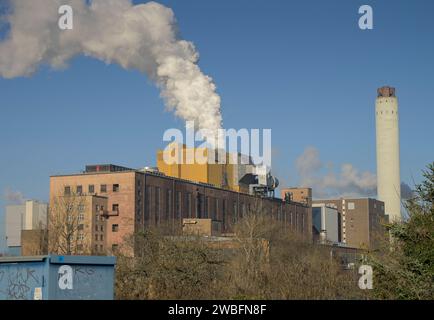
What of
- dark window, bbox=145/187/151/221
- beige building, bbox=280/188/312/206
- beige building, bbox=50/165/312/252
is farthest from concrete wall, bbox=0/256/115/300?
beige building, bbox=280/188/312/206

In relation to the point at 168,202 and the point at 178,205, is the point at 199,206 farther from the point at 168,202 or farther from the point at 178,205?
the point at 168,202

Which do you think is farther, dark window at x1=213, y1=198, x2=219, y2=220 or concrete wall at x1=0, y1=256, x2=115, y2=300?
dark window at x1=213, y1=198, x2=219, y2=220

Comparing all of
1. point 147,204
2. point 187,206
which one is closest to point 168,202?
point 187,206

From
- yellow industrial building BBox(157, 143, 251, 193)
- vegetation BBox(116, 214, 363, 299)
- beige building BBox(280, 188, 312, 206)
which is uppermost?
yellow industrial building BBox(157, 143, 251, 193)

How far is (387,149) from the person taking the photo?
126 meters

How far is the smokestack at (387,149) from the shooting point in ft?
411

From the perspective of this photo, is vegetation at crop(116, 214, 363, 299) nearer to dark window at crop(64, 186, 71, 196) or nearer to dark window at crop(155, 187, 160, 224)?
dark window at crop(155, 187, 160, 224)

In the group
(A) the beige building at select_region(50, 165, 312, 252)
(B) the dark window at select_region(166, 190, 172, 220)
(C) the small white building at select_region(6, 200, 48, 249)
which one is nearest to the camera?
(A) the beige building at select_region(50, 165, 312, 252)

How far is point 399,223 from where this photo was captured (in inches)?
851

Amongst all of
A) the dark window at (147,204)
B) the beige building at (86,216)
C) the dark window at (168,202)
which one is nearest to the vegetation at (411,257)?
the beige building at (86,216)

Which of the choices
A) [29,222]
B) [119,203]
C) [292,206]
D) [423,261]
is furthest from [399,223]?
[29,222]

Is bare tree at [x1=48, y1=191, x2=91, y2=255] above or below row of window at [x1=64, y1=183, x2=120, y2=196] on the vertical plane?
below

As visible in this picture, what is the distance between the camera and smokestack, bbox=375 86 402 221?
4931 inches
